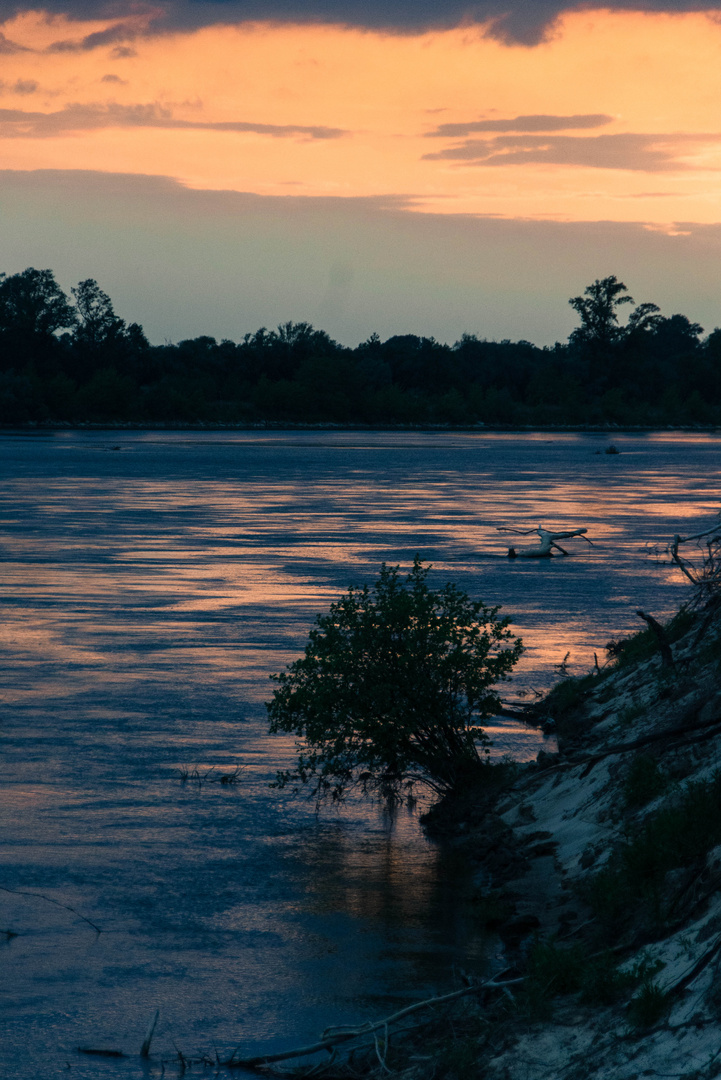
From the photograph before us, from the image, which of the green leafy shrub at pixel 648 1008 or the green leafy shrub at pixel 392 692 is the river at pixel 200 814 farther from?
the green leafy shrub at pixel 648 1008

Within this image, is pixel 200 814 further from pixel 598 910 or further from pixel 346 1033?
pixel 346 1033

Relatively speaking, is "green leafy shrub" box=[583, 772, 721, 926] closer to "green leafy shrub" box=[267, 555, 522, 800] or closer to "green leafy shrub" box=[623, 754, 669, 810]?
"green leafy shrub" box=[623, 754, 669, 810]

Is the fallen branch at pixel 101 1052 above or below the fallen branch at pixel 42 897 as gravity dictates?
below

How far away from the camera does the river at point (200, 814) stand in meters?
8.34

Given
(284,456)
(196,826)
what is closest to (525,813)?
(196,826)

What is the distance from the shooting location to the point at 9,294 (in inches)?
7623

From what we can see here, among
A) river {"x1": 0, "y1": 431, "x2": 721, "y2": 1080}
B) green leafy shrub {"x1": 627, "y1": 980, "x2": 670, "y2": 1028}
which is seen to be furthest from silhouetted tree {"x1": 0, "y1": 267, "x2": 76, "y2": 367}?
green leafy shrub {"x1": 627, "y1": 980, "x2": 670, "y2": 1028}

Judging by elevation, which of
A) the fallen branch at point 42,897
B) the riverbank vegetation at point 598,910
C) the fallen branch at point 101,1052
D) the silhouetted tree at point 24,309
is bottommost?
the fallen branch at point 101,1052

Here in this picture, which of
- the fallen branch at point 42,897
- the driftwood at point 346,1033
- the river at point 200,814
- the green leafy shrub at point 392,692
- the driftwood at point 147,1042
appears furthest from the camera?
the green leafy shrub at point 392,692

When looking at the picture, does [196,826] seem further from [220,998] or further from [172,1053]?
[172,1053]

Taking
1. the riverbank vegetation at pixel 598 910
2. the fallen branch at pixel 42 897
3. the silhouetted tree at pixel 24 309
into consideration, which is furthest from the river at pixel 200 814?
the silhouetted tree at pixel 24 309

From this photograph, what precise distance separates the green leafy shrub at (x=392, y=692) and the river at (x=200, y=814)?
61 centimetres

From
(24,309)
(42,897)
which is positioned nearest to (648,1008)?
(42,897)

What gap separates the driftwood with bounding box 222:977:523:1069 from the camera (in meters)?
7.27
